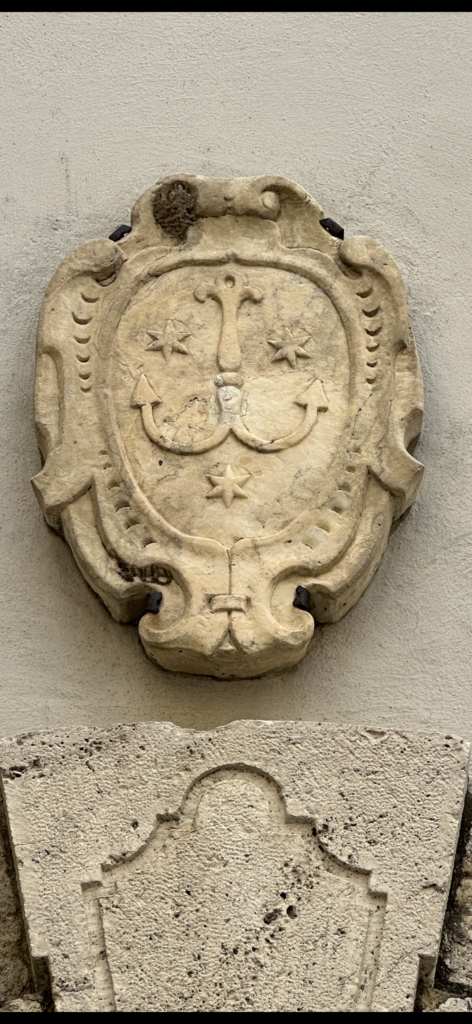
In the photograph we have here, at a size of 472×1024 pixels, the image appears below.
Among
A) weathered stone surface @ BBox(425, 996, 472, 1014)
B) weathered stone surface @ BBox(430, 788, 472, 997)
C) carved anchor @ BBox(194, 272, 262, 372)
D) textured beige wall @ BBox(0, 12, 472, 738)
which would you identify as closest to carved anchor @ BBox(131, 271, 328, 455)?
carved anchor @ BBox(194, 272, 262, 372)

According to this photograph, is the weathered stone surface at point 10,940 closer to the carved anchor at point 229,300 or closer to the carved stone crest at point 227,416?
the carved stone crest at point 227,416

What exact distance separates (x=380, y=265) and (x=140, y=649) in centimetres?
89

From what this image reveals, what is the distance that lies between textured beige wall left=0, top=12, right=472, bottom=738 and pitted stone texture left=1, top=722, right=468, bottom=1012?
6.8 inches

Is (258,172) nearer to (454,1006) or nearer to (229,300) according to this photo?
(229,300)

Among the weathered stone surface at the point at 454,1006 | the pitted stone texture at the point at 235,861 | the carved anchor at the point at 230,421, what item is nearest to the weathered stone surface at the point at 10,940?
the pitted stone texture at the point at 235,861

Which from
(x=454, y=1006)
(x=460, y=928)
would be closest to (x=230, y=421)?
(x=460, y=928)

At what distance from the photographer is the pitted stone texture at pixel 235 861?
8.96 feet

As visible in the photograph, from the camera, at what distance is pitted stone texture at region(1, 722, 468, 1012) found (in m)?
2.73

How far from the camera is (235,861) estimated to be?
2.83 meters

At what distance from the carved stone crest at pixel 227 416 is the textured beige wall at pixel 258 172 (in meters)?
0.09

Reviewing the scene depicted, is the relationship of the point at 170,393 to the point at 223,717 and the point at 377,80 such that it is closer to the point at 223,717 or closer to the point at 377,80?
the point at 223,717

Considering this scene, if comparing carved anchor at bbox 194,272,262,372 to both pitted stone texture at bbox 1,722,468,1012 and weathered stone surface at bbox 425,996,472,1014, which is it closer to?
pitted stone texture at bbox 1,722,468,1012

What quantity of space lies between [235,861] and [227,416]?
850mm

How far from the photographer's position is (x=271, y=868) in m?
2.83
